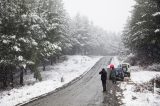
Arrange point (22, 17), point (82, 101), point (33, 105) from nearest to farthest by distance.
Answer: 1. point (33, 105)
2. point (82, 101)
3. point (22, 17)

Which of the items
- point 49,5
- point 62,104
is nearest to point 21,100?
point 62,104

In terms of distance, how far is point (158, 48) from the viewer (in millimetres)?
37062

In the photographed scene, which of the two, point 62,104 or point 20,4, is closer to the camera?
point 62,104

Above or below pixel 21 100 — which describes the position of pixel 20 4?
above

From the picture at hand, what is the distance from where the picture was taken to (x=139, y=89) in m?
18.2

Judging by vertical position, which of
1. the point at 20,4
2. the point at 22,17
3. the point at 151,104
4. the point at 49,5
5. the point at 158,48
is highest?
the point at 49,5

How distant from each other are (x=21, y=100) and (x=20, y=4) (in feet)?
37.5

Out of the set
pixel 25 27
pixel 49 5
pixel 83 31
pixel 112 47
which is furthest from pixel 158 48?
pixel 112 47

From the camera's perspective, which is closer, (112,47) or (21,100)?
(21,100)

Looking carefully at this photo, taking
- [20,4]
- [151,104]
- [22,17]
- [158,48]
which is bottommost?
[151,104]

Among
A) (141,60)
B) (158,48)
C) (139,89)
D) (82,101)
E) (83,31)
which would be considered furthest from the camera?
(83,31)

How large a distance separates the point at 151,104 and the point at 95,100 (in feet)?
11.4

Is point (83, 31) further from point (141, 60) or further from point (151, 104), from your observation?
point (151, 104)

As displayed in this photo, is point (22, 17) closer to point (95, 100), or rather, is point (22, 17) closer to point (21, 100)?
point (21, 100)
